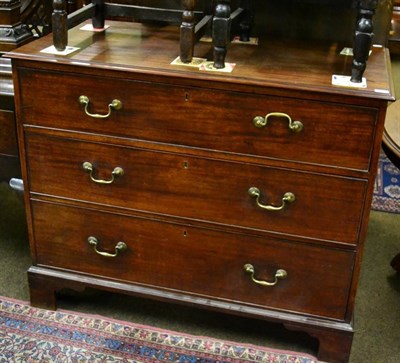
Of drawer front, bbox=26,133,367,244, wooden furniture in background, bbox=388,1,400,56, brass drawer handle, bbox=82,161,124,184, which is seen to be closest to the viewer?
drawer front, bbox=26,133,367,244

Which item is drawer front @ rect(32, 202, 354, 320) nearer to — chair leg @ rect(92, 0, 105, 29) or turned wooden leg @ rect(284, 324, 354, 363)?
turned wooden leg @ rect(284, 324, 354, 363)

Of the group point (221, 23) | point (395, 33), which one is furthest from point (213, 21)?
point (395, 33)

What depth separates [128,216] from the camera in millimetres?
1730

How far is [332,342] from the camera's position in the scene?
5.64 ft

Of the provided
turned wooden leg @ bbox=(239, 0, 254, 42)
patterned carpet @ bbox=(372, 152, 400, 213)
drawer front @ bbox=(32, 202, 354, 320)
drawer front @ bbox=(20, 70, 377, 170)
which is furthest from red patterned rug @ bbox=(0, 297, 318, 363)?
patterned carpet @ bbox=(372, 152, 400, 213)

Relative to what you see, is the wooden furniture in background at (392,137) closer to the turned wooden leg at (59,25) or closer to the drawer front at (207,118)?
the drawer front at (207,118)

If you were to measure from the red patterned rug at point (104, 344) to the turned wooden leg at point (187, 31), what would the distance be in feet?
2.70

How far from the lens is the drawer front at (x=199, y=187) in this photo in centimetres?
156

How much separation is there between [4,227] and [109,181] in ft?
2.87

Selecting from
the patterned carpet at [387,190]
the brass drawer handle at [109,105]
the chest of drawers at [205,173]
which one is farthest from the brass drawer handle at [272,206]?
the patterned carpet at [387,190]

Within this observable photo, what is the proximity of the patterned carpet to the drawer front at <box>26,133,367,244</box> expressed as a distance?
1.08m

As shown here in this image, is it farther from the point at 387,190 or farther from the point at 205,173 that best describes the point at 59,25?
the point at 387,190

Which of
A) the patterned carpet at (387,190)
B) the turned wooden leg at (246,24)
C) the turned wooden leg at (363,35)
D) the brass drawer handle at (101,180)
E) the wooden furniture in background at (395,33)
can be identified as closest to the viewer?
the turned wooden leg at (363,35)

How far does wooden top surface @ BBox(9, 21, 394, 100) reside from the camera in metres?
1.48
